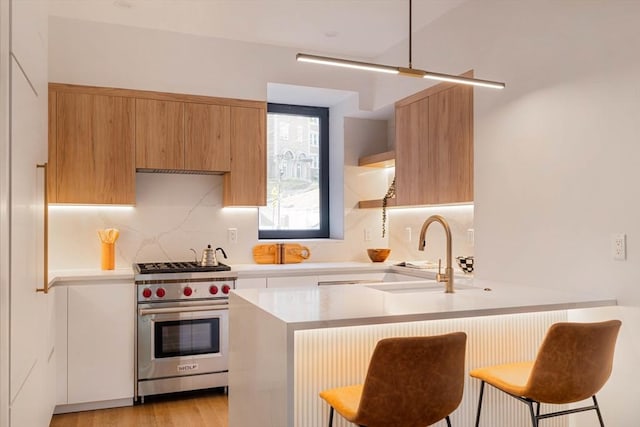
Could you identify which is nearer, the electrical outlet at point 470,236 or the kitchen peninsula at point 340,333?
the kitchen peninsula at point 340,333

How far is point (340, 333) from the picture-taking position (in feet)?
7.30

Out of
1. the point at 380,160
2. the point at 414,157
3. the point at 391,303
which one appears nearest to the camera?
the point at 391,303

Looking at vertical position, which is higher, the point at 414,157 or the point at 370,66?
the point at 370,66

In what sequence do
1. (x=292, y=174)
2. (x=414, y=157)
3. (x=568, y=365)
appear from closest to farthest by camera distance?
(x=568, y=365) → (x=414, y=157) → (x=292, y=174)

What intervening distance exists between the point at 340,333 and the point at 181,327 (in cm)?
194

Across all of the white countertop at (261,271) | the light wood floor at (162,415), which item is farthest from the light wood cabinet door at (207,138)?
the light wood floor at (162,415)

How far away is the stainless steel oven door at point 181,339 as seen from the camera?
12.2 feet

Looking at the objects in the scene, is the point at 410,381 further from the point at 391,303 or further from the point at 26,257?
the point at 26,257

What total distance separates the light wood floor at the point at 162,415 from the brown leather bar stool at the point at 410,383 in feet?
5.80

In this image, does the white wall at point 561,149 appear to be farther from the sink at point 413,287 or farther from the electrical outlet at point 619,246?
the sink at point 413,287

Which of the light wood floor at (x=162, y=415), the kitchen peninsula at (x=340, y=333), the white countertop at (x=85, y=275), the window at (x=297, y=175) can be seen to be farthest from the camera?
the window at (x=297, y=175)

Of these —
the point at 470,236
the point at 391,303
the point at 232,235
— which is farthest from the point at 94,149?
the point at 470,236

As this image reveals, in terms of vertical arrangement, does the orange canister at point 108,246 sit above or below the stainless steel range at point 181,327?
above

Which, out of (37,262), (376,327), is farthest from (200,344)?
(376,327)
